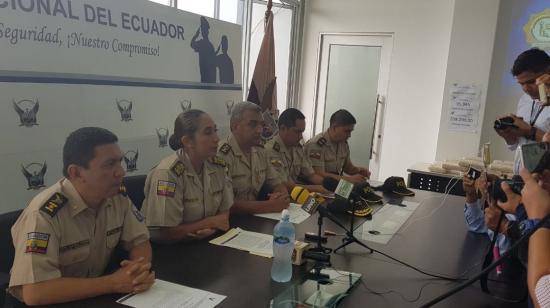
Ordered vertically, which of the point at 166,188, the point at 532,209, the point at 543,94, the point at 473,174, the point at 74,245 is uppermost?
the point at 543,94

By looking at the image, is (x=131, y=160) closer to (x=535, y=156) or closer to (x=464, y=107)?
(x=535, y=156)

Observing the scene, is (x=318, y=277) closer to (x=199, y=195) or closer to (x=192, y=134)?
(x=199, y=195)

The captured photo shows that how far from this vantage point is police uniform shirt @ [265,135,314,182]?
10.1 feet

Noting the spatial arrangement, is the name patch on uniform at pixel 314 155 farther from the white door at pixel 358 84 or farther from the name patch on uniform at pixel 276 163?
the white door at pixel 358 84

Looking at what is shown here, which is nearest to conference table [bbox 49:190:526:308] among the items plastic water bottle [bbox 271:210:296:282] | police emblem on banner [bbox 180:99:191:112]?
plastic water bottle [bbox 271:210:296:282]

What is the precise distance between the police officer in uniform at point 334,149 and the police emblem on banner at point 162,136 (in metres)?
1.27

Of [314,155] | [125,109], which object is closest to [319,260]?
[125,109]

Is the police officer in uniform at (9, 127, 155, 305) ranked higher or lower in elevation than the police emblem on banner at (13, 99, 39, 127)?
lower

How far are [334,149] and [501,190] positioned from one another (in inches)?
95.9

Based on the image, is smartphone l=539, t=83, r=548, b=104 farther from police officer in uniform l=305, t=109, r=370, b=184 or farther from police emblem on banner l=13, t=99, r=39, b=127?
police emblem on banner l=13, t=99, r=39, b=127

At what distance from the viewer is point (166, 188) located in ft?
6.27

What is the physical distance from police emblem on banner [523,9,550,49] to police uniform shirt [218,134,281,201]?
9.83 feet

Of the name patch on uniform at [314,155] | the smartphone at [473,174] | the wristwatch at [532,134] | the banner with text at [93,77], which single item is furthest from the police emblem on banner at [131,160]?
the wristwatch at [532,134]

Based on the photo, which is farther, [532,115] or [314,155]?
[314,155]
